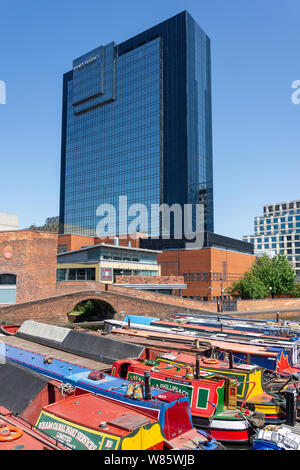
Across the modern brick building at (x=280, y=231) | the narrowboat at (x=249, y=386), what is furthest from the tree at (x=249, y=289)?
the modern brick building at (x=280, y=231)

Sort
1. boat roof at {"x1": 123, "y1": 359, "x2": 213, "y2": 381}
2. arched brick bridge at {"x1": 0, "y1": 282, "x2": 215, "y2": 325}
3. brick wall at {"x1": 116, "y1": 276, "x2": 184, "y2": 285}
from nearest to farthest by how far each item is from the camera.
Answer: boat roof at {"x1": 123, "y1": 359, "x2": 213, "y2": 381} → arched brick bridge at {"x1": 0, "y1": 282, "x2": 215, "y2": 325} → brick wall at {"x1": 116, "y1": 276, "x2": 184, "y2": 285}

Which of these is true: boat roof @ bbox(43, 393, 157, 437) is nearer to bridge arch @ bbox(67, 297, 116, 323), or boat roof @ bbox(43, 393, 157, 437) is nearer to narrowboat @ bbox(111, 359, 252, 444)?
narrowboat @ bbox(111, 359, 252, 444)

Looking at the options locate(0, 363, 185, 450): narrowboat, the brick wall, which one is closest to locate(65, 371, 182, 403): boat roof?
locate(0, 363, 185, 450): narrowboat

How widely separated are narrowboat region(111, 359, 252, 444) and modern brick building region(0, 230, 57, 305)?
97.2 ft

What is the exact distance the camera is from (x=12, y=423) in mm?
10078

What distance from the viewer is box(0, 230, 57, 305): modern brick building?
136 feet

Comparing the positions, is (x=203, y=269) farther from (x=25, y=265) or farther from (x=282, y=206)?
(x=282, y=206)

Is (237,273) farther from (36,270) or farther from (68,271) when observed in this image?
(36,270)

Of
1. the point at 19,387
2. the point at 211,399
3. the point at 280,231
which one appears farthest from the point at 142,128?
the point at 19,387

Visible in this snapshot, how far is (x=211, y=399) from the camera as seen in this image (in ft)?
47.9
